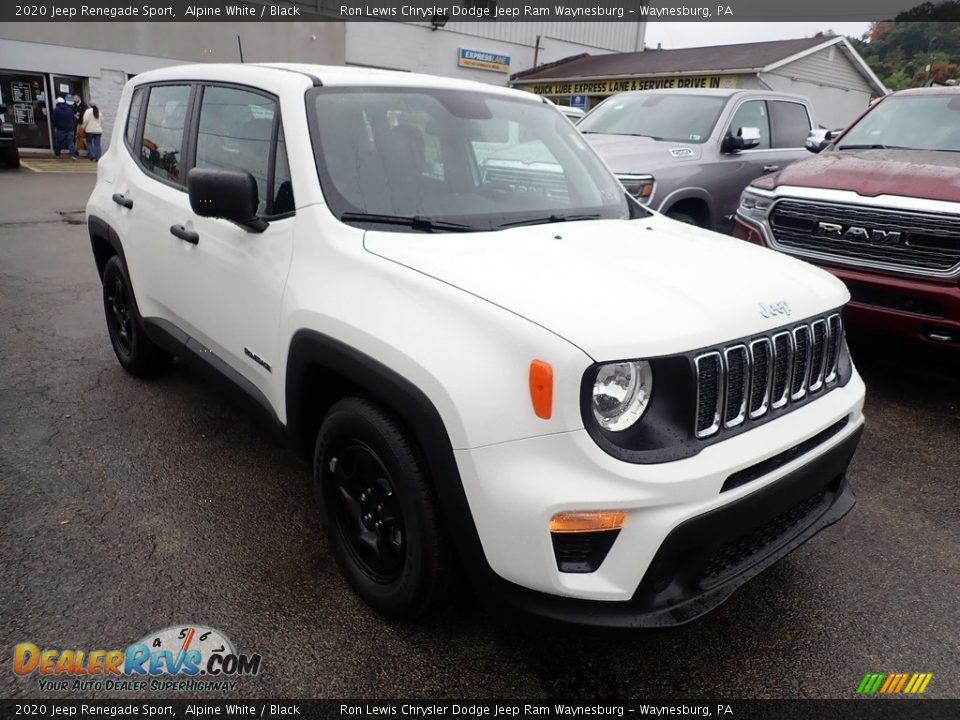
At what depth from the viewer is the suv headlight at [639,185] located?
605cm

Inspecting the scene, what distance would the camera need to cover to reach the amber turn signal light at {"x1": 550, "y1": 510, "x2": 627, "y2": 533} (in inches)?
73.3

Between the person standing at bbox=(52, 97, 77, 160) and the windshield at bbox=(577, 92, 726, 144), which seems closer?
the windshield at bbox=(577, 92, 726, 144)

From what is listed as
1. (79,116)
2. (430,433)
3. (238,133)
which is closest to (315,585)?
(430,433)

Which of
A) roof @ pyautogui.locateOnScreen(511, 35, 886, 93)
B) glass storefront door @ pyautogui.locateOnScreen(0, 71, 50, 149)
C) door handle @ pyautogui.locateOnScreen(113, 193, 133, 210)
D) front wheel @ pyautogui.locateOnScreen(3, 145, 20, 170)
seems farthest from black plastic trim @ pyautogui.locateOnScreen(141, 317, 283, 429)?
roof @ pyautogui.locateOnScreen(511, 35, 886, 93)

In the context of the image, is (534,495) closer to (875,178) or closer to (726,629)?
(726,629)

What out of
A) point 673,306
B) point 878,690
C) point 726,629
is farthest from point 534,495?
point 878,690

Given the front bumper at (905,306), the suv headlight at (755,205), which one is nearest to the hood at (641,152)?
the suv headlight at (755,205)

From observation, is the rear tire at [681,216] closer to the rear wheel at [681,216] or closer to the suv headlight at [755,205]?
the rear wheel at [681,216]

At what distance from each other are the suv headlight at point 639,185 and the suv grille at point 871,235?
1.36 metres

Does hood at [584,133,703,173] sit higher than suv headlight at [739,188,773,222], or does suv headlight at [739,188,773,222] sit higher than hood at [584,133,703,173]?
hood at [584,133,703,173]

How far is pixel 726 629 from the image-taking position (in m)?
2.54

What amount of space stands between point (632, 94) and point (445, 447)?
692cm

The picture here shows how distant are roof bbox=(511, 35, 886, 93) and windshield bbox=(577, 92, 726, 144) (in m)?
16.0

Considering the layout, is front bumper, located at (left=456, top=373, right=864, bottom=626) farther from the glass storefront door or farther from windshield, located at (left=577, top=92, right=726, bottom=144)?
the glass storefront door
